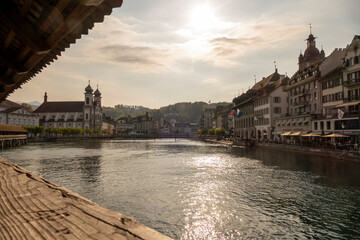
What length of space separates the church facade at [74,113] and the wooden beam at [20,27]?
17800 centimetres

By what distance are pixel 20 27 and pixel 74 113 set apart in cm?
18683

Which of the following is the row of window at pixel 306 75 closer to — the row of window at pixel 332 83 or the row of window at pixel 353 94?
the row of window at pixel 332 83

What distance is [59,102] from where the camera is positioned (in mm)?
185500

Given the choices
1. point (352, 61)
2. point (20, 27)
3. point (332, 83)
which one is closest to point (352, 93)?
point (352, 61)

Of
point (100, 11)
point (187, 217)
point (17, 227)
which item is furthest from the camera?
point (187, 217)

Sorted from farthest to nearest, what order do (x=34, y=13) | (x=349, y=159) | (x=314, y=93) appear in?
1. (x=314, y=93)
2. (x=349, y=159)
3. (x=34, y=13)

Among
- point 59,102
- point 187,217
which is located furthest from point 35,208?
point 59,102

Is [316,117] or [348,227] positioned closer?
[348,227]

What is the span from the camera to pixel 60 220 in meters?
3.38

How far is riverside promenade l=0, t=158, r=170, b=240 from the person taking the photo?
9.62 feet

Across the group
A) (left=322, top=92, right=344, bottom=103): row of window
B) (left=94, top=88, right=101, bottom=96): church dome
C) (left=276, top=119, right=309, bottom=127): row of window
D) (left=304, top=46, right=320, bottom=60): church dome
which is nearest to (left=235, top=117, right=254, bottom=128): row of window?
(left=276, top=119, right=309, bottom=127): row of window

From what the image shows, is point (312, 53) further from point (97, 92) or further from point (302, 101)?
point (97, 92)

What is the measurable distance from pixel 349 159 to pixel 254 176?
1855cm

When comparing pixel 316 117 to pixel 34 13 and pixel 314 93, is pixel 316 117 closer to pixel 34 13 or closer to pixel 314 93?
pixel 314 93
